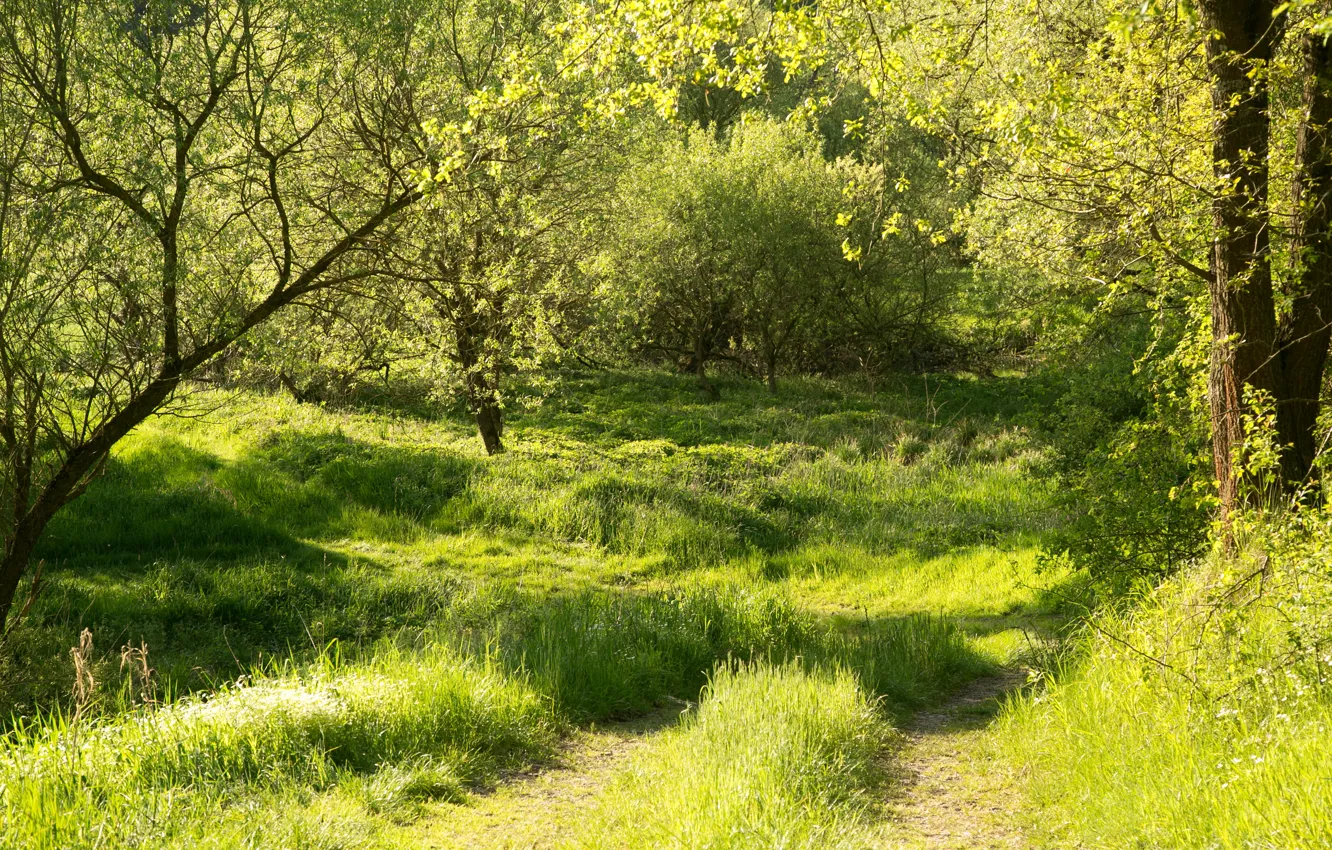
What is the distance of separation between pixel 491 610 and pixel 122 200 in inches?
207

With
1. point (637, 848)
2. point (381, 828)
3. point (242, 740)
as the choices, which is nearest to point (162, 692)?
point (242, 740)

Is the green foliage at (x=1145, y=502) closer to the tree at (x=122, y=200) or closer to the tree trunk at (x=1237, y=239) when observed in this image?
the tree trunk at (x=1237, y=239)

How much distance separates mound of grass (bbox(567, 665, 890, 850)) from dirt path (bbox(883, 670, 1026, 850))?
21 cm

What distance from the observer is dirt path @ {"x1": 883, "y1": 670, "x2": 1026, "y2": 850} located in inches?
185

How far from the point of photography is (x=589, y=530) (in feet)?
44.8

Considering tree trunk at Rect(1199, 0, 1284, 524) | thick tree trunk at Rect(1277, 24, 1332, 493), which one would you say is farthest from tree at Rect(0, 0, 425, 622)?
thick tree trunk at Rect(1277, 24, 1332, 493)

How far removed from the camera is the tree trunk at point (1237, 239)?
6184 millimetres

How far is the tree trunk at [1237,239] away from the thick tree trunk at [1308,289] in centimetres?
15

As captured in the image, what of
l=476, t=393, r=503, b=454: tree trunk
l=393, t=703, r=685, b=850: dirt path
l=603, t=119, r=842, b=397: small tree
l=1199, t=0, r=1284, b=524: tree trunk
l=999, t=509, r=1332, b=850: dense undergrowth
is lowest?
l=393, t=703, r=685, b=850: dirt path

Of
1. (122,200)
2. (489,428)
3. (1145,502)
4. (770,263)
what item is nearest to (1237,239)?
(1145,502)

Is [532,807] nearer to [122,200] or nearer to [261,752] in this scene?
[261,752]

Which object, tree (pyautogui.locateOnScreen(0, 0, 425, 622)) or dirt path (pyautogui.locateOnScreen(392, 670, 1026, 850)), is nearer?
dirt path (pyautogui.locateOnScreen(392, 670, 1026, 850))

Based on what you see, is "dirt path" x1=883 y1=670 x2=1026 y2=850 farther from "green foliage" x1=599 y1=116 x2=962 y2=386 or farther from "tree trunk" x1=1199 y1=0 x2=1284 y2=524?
"green foliage" x1=599 y1=116 x2=962 y2=386

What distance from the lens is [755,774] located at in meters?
4.77
